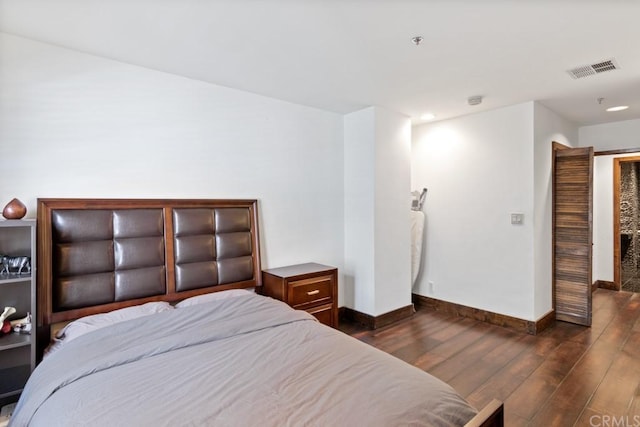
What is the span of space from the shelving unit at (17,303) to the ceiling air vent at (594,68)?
408cm

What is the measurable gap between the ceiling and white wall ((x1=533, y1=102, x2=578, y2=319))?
1.93ft

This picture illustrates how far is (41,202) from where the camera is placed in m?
2.13

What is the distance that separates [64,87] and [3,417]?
2.09m

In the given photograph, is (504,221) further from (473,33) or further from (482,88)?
(473,33)

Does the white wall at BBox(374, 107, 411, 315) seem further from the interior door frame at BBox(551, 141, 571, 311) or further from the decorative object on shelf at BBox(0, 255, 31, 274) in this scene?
the decorative object on shelf at BBox(0, 255, 31, 274)

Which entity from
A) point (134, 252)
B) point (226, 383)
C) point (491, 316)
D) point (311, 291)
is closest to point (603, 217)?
point (491, 316)

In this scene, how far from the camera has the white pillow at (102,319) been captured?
6.48 ft

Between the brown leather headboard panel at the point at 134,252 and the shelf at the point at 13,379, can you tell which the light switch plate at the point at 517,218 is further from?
the shelf at the point at 13,379

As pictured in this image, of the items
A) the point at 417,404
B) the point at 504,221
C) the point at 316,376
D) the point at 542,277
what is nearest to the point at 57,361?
the point at 316,376

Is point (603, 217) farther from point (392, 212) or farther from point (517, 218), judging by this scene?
point (392, 212)

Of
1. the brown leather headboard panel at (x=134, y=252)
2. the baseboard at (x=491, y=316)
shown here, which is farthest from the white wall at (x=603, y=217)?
the brown leather headboard panel at (x=134, y=252)

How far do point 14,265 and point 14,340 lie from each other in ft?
1.44

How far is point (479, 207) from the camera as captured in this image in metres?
3.97

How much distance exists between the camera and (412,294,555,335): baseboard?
355 cm
